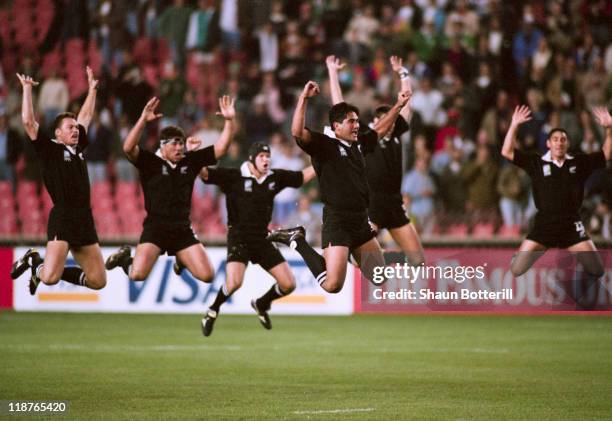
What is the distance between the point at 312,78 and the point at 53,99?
4.89 meters

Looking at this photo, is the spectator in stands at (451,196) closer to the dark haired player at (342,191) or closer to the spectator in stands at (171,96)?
the spectator in stands at (171,96)

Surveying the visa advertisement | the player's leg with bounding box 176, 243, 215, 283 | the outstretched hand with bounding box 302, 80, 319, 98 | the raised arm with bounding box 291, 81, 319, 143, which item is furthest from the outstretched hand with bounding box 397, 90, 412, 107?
the visa advertisement

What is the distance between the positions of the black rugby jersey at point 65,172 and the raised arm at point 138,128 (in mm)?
494

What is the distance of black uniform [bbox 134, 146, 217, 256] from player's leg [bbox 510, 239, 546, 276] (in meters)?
4.02

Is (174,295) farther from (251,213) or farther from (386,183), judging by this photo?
(386,183)

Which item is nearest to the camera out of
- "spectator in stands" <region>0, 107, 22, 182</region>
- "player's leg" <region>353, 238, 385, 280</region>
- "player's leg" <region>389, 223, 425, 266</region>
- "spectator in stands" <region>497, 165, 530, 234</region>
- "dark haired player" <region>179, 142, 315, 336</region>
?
"player's leg" <region>353, 238, 385, 280</region>

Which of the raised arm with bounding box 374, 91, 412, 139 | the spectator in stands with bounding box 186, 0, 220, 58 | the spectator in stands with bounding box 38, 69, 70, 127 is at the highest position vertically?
the spectator in stands with bounding box 186, 0, 220, 58

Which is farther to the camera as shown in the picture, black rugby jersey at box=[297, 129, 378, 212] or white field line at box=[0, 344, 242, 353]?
white field line at box=[0, 344, 242, 353]

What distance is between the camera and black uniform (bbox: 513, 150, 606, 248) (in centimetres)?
1535

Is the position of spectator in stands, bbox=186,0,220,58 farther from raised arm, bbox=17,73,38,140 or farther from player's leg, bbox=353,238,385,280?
raised arm, bbox=17,73,38,140

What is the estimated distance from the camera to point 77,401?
11.8m

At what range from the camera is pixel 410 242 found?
50.2ft

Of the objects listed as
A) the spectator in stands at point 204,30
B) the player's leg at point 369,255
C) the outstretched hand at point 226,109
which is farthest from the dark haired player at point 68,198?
the spectator in stands at point 204,30

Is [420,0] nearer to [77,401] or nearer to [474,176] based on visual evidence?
[474,176]
